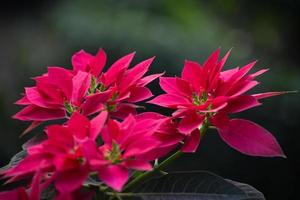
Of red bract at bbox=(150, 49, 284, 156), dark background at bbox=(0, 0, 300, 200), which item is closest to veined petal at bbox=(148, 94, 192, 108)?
red bract at bbox=(150, 49, 284, 156)

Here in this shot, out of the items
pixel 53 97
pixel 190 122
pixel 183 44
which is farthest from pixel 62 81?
pixel 183 44

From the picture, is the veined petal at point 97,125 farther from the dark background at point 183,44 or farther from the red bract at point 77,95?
the dark background at point 183,44

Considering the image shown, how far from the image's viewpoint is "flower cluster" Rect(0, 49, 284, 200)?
1.28 ft

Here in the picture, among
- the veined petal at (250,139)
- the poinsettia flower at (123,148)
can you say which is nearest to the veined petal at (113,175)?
the poinsettia flower at (123,148)

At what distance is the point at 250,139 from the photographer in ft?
1.46

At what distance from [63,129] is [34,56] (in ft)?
5.54

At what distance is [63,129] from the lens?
41 cm

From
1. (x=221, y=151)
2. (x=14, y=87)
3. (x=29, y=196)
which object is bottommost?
(x=221, y=151)

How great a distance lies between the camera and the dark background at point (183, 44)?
5.58 ft

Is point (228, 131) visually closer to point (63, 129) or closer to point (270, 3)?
point (63, 129)

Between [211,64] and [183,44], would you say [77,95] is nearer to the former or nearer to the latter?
[211,64]

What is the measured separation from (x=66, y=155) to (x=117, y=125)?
1.8 inches

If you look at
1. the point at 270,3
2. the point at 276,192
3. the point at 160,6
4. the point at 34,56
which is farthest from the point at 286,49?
the point at 34,56

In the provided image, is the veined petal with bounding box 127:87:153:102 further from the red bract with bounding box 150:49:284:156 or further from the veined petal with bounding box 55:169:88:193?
the veined petal with bounding box 55:169:88:193
